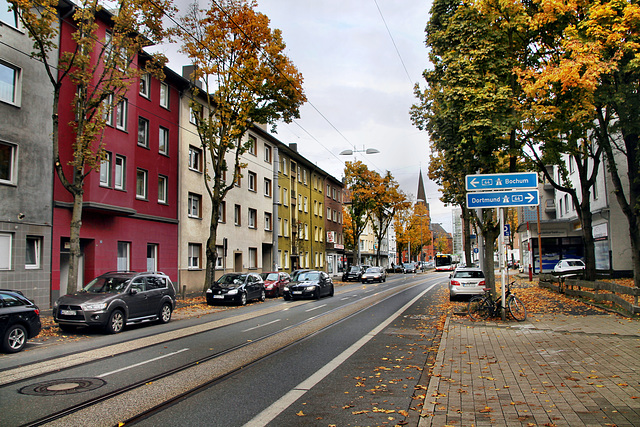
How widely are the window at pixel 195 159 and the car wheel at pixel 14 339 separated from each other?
20236mm

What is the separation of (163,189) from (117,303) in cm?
1494

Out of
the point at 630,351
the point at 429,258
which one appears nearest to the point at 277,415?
the point at 630,351

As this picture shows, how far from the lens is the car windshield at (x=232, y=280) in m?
22.6

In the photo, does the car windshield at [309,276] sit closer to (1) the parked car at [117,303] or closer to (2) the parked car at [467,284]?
(2) the parked car at [467,284]

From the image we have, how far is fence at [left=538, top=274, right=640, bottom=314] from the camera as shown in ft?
45.7

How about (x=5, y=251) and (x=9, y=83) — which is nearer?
(x=5, y=251)

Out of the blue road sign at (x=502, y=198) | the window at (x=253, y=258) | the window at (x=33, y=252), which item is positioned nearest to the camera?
the blue road sign at (x=502, y=198)

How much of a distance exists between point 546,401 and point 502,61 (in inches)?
421

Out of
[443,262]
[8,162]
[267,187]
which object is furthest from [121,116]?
[443,262]

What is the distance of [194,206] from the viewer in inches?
1208

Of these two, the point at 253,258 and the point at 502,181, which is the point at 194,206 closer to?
the point at 253,258

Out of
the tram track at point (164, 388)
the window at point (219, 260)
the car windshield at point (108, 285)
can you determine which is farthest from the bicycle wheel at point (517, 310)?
the window at point (219, 260)

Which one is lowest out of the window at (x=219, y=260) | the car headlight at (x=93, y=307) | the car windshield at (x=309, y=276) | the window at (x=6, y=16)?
the car headlight at (x=93, y=307)

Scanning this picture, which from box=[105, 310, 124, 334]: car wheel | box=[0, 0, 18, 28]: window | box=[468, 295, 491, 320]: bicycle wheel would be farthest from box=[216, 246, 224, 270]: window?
box=[468, 295, 491, 320]: bicycle wheel
